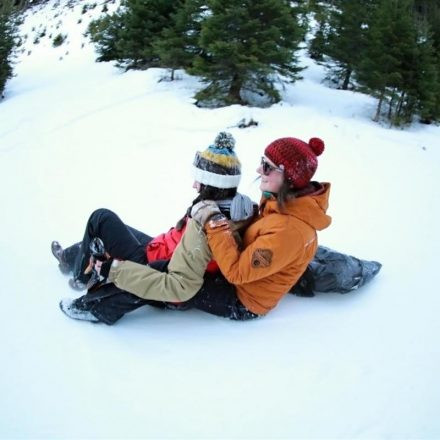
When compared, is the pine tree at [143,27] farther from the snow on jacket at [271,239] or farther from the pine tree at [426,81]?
the snow on jacket at [271,239]

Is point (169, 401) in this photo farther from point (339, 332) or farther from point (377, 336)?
point (377, 336)

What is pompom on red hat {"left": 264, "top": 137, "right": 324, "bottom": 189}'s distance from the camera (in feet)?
6.38

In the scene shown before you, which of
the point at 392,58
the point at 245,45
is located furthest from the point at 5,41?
the point at 392,58

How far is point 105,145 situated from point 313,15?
1133 cm

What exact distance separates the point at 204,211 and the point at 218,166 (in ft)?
0.83

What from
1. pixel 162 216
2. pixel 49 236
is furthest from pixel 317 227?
pixel 49 236

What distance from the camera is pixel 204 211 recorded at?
2.02m

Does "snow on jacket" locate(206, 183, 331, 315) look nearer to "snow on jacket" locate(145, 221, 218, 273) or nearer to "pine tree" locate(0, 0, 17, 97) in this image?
"snow on jacket" locate(145, 221, 218, 273)

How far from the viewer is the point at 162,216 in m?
3.97

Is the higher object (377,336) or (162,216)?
(377,336)

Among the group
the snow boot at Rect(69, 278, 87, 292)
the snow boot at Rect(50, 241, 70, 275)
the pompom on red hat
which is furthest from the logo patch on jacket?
the snow boot at Rect(50, 241, 70, 275)

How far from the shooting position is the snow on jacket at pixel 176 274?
2.04m

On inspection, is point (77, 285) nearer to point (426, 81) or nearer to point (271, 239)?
point (271, 239)

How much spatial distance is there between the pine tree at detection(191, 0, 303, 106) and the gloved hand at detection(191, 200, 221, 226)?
202 inches
